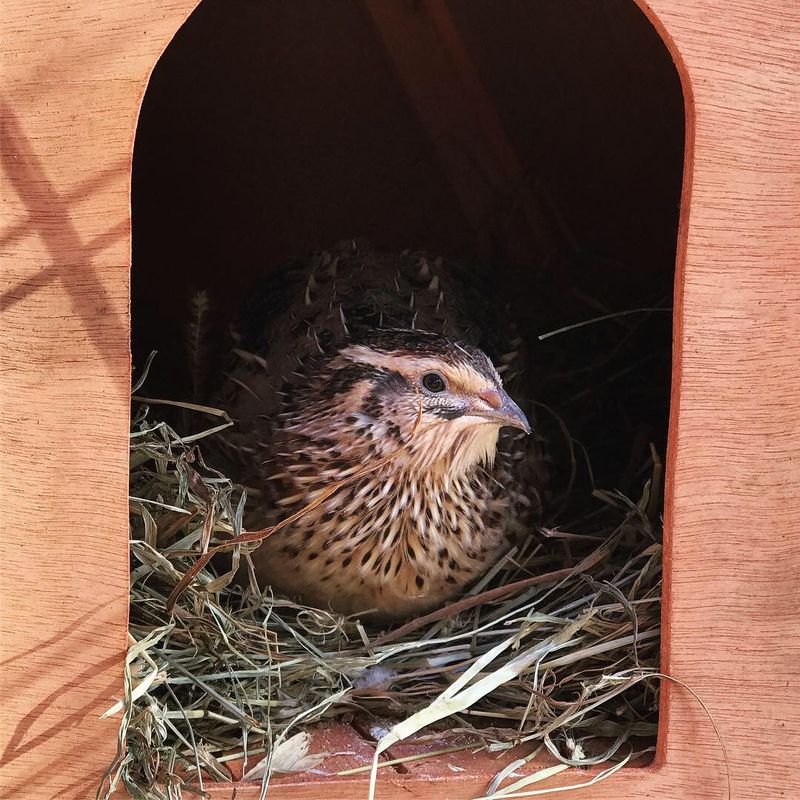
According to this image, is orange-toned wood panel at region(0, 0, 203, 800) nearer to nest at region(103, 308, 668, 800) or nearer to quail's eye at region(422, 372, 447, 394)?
nest at region(103, 308, 668, 800)

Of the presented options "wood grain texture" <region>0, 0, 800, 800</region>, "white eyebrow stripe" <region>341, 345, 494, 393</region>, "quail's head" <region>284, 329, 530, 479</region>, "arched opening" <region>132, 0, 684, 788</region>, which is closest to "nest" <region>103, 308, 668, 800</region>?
"wood grain texture" <region>0, 0, 800, 800</region>

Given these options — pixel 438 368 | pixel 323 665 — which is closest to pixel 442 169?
pixel 438 368

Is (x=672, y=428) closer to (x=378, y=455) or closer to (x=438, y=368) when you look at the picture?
(x=438, y=368)

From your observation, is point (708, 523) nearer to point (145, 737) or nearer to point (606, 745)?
point (606, 745)

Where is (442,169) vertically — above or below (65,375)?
below

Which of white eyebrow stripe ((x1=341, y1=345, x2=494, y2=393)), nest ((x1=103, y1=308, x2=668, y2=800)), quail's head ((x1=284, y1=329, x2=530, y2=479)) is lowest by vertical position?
nest ((x1=103, y1=308, x2=668, y2=800))

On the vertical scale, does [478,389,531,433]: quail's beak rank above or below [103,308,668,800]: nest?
above

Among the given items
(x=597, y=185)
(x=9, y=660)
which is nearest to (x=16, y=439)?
(x=9, y=660)

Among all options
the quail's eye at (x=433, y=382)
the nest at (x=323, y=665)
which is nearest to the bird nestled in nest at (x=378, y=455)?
the quail's eye at (x=433, y=382)
